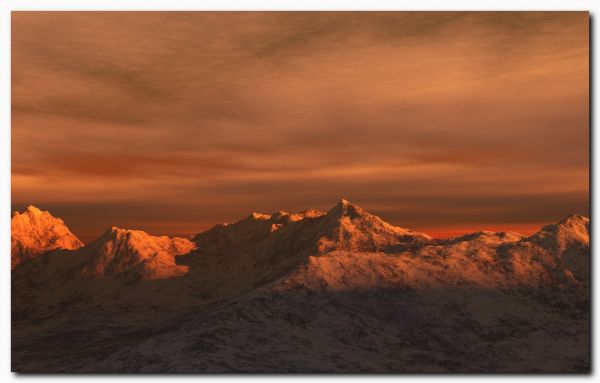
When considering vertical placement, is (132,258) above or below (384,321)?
above

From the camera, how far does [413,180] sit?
3900 cm

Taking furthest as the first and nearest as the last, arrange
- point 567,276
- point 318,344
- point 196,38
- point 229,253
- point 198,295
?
point 229,253 < point 198,295 < point 567,276 < point 318,344 < point 196,38

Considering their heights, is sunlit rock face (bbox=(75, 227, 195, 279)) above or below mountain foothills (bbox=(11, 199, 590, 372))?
above

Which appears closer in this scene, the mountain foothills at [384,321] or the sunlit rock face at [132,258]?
the mountain foothills at [384,321]

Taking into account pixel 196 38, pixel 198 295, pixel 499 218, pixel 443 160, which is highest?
pixel 196 38

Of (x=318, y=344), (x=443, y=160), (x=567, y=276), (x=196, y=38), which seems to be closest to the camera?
(x=196, y=38)

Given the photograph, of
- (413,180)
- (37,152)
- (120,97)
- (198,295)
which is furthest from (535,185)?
(198,295)

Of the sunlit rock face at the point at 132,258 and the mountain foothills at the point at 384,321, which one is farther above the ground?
the sunlit rock face at the point at 132,258

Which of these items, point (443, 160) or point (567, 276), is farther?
point (567, 276)

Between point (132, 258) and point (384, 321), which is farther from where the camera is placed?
point (132, 258)

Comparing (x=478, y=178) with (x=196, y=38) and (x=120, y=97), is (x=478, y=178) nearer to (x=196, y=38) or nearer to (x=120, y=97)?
(x=196, y=38)

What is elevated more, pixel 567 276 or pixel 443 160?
pixel 443 160

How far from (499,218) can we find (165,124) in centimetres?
1769

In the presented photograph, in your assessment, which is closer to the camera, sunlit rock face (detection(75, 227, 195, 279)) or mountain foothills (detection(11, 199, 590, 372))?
mountain foothills (detection(11, 199, 590, 372))
